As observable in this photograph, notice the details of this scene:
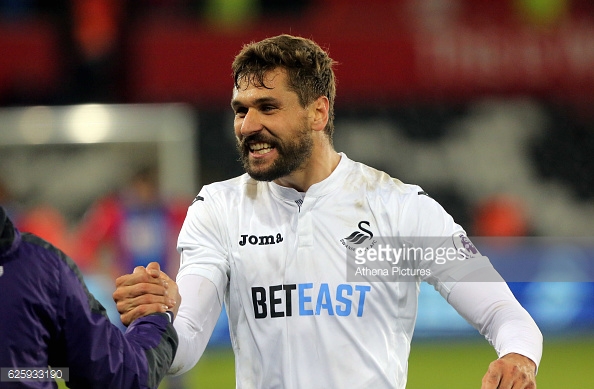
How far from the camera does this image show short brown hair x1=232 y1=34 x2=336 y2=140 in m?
3.83

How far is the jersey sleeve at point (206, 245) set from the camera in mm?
3723

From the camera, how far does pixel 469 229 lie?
12992 millimetres

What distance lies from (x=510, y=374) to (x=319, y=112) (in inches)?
55.0

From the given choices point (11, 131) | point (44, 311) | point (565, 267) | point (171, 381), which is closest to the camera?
point (44, 311)

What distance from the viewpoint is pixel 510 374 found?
3264 mm

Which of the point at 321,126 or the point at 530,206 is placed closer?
the point at 321,126

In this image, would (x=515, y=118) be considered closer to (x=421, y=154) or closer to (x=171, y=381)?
(x=421, y=154)

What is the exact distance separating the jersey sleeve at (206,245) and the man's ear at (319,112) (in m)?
0.53

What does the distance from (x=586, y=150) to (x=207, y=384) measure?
7474 mm

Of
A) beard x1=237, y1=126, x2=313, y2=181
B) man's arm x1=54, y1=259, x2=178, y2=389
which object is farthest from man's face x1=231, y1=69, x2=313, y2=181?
man's arm x1=54, y1=259, x2=178, y2=389

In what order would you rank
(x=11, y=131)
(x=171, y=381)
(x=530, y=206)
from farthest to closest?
(x=530, y=206), (x=11, y=131), (x=171, y=381)

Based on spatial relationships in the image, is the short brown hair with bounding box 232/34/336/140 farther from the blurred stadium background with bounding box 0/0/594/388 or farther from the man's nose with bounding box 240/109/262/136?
the blurred stadium background with bounding box 0/0/594/388

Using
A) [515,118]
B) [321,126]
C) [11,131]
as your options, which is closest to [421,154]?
[515,118]

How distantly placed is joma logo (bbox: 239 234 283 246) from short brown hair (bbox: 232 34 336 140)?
0.57 m
